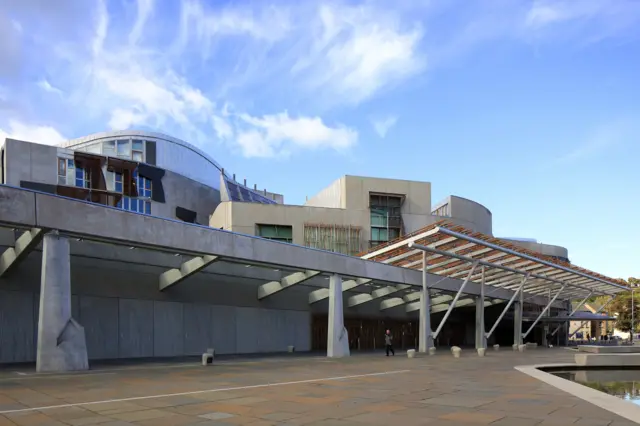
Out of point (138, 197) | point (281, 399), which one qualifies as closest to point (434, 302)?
point (138, 197)

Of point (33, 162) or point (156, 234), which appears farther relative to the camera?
point (33, 162)

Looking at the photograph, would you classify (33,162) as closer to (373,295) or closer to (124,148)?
(124,148)

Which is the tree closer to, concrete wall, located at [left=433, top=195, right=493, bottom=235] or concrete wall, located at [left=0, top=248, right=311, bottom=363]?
concrete wall, located at [left=433, top=195, right=493, bottom=235]

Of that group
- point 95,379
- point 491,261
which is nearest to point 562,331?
point 491,261

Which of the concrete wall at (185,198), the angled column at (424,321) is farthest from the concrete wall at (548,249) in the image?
the angled column at (424,321)

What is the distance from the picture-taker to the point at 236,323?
2988 cm

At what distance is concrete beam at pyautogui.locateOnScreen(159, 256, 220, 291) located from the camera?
2339 centimetres

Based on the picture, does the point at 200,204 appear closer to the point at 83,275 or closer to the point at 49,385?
the point at 83,275

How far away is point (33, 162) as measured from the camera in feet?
124

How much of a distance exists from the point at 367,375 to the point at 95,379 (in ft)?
26.2

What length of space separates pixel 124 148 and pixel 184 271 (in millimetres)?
32604

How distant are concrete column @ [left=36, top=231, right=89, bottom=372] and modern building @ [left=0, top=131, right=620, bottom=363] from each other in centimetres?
21

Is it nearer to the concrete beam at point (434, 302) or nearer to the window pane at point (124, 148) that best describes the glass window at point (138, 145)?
the window pane at point (124, 148)

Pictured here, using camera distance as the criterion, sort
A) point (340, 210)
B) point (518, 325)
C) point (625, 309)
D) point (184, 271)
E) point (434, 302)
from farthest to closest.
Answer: point (625, 309)
point (340, 210)
point (518, 325)
point (434, 302)
point (184, 271)
